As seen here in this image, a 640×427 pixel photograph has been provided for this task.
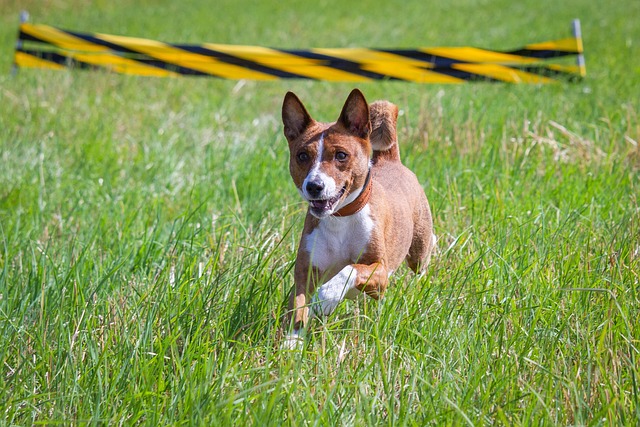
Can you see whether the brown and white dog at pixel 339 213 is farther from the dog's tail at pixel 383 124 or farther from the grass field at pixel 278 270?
the grass field at pixel 278 270

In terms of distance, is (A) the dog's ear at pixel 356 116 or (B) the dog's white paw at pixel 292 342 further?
(A) the dog's ear at pixel 356 116

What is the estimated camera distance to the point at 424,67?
8727 mm

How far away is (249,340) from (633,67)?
7.62 metres

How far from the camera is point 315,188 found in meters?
3.34

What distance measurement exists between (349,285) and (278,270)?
785 mm

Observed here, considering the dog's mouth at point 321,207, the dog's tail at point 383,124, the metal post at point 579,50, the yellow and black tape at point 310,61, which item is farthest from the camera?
the metal post at point 579,50

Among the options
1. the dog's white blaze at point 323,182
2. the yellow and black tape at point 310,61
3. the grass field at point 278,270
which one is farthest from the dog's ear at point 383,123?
the yellow and black tape at point 310,61

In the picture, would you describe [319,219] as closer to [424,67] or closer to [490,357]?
[490,357]

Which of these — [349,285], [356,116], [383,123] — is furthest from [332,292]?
[383,123]

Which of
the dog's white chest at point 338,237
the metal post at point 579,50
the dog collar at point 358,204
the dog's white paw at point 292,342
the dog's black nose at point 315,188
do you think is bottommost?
the dog's white paw at point 292,342

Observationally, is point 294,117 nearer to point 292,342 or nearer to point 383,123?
point 383,123

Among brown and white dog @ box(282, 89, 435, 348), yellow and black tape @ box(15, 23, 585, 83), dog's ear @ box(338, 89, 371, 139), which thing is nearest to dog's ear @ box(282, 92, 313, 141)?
brown and white dog @ box(282, 89, 435, 348)

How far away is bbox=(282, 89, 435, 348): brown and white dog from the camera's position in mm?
3418

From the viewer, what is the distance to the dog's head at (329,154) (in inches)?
133
